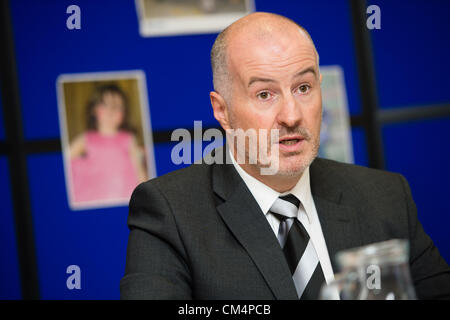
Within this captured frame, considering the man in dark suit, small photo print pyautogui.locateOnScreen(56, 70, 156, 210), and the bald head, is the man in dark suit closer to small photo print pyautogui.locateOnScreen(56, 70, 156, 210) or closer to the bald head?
the bald head

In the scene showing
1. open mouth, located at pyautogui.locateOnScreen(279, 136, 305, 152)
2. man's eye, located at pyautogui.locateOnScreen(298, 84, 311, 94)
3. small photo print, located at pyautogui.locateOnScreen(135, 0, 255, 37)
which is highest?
small photo print, located at pyautogui.locateOnScreen(135, 0, 255, 37)

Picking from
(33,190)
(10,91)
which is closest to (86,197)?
→ (33,190)

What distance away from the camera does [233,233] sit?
4.44 feet

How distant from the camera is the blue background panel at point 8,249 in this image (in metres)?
2.34

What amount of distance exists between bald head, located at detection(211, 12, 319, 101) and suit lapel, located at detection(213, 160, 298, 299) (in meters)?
0.26

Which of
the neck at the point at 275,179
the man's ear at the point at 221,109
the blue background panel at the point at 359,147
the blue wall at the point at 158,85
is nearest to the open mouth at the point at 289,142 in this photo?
the neck at the point at 275,179

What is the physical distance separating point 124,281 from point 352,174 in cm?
80

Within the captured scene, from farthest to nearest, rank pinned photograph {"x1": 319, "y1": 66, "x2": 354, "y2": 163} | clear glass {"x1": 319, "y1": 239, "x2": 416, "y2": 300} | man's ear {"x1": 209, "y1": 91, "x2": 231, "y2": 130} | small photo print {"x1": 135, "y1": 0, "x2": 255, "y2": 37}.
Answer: pinned photograph {"x1": 319, "y1": 66, "x2": 354, "y2": 163} < small photo print {"x1": 135, "y1": 0, "x2": 255, "y2": 37} < man's ear {"x1": 209, "y1": 91, "x2": 231, "y2": 130} < clear glass {"x1": 319, "y1": 239, "x2": 416, "y2": 300}

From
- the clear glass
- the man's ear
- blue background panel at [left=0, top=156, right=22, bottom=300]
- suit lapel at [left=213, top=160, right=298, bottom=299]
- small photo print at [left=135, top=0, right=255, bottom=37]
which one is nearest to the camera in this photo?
the clear glass

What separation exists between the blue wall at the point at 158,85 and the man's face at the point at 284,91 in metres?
1.17

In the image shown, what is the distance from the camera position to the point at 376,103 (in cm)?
272

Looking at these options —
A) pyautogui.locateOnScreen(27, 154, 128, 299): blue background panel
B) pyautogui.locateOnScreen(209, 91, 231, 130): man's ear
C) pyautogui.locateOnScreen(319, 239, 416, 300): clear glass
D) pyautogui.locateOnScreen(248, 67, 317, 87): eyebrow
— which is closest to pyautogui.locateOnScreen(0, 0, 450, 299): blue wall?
pyautogui.locateOnScreen(27, 154, 128, 299): blue background panel

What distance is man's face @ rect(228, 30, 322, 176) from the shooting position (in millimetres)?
1302
